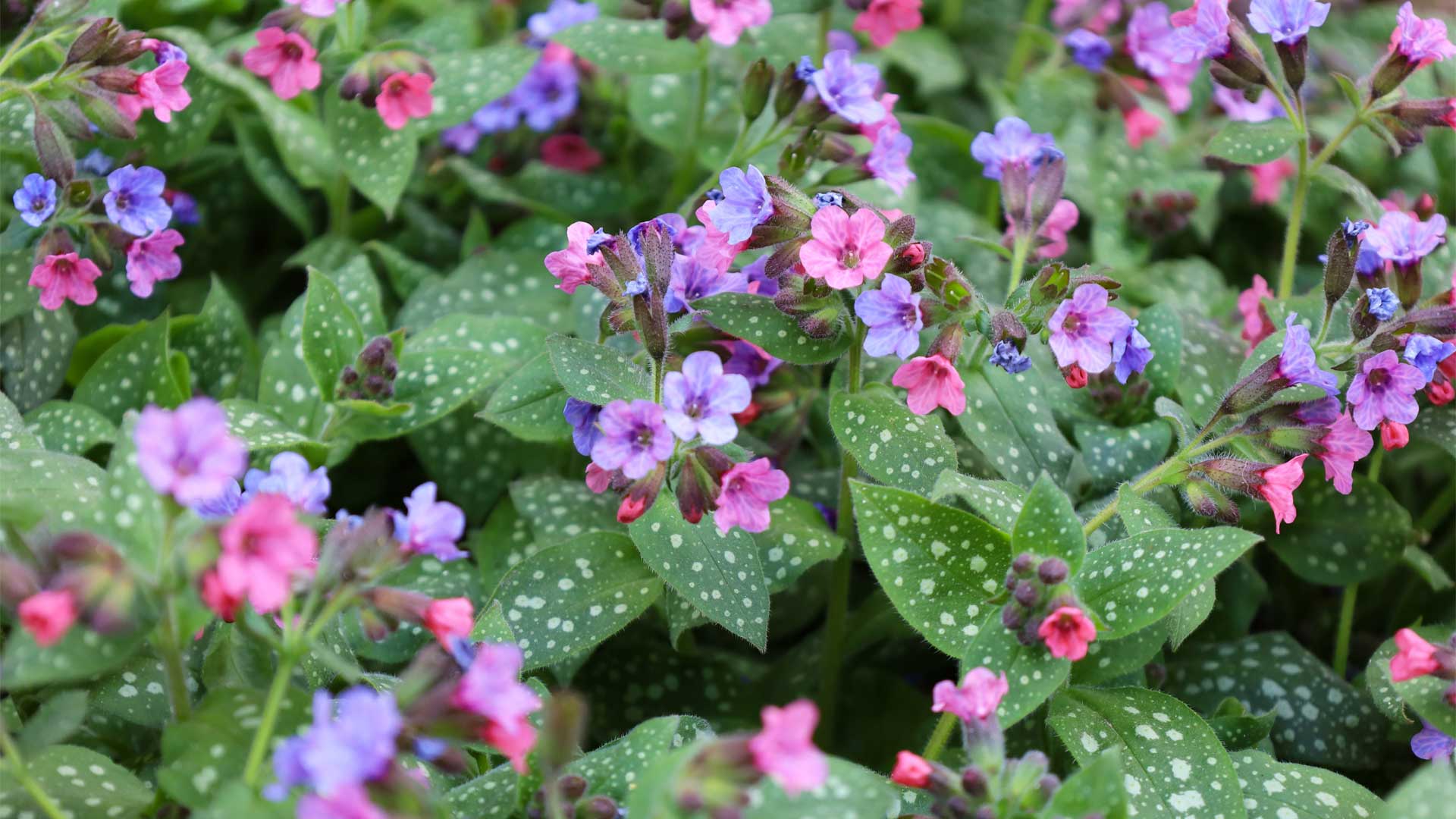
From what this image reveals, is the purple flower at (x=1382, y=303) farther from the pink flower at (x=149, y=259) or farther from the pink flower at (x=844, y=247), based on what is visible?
the pink flower at (x=149, y=259)

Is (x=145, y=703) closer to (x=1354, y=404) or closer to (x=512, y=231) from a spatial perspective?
(x=512, y=231)

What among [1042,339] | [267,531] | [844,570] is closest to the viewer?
[267,531]

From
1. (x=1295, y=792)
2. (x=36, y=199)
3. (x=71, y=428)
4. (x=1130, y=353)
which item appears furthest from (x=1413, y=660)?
(x=36, y=199)

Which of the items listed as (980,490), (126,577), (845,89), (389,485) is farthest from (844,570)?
(126,577)

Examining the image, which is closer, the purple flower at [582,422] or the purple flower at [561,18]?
the purple flower at [582,422]

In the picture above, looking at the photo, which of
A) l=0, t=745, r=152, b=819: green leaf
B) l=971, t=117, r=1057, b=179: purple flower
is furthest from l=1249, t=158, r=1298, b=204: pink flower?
l=0, t=745, r=152, b=819: green leaf

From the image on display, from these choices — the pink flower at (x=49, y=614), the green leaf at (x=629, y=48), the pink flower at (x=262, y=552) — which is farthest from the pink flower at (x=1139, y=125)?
the pink flower at (x=49, y=614)

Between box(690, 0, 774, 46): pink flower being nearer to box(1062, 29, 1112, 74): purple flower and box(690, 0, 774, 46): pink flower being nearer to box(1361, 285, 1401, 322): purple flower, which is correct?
box(1062, 29, 1112, 74): purple flower
